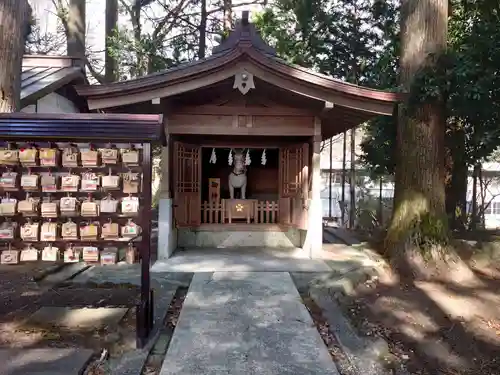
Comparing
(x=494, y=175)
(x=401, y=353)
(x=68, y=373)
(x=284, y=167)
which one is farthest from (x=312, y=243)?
(x=494, y=175)

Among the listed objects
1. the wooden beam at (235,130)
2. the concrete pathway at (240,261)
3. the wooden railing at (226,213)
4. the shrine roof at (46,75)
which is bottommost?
the concrete pathway at (240,261)

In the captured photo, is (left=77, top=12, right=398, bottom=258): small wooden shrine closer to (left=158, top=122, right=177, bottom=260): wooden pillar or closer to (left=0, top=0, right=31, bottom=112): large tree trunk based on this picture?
(left=158, top=122, right=177, bottom=260): wooden pillar

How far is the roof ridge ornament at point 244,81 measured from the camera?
6.52m

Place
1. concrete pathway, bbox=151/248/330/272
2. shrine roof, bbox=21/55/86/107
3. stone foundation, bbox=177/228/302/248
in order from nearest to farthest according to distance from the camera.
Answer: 1. concrete pathway, bbox=151/248/330/272
2. shrine roof, bbox=21/55/86/107
3. stone foundation, bbox=177/228/302/248

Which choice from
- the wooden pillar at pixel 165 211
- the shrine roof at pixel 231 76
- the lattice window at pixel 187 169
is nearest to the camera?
the shrine roof at pixel 231 76

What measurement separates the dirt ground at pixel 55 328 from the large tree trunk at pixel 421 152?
15.1 feet

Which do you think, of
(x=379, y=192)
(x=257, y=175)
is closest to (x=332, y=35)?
(x=257, y=175)

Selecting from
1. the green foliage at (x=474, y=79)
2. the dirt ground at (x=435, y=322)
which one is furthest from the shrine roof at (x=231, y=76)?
the dirt ground at (x=435, y=322)

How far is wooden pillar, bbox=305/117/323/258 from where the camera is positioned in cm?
755

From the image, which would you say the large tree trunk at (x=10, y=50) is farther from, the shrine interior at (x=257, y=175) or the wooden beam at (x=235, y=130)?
the shrine interior at (x=257, y=175)

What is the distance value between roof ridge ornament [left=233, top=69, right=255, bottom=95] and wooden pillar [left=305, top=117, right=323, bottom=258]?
67.2 inches

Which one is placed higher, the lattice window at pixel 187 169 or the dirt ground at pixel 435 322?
the lattice window at pixel 187 169

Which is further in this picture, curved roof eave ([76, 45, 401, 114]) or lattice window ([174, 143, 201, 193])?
lattice window ([174, 143, 201, 193])

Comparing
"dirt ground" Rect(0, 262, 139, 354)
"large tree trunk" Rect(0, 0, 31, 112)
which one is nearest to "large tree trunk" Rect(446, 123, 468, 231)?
"dirt ground" Rect(0, 262, 139, 354)
